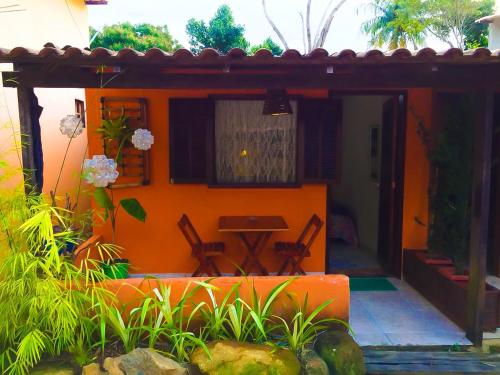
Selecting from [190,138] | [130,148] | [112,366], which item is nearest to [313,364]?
[112,366]

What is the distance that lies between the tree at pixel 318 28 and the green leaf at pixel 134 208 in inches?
617

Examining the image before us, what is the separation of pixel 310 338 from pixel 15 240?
7.89 feet

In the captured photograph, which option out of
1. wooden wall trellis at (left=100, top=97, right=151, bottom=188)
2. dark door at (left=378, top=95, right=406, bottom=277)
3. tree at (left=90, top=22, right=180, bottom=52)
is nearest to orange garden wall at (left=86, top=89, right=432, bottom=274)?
wooden wall trellis at (left=100, top=97, right=151, bottom=188)

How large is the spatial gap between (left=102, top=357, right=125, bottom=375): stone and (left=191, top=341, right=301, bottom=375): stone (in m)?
0.51

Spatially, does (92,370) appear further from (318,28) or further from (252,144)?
(318,28)

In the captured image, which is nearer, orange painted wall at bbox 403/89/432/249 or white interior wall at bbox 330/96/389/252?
orange painted wall at bbox 403/89/432/249

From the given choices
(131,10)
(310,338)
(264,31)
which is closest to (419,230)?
(310,338)

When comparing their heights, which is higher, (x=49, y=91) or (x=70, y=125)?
(x=49, y=91)

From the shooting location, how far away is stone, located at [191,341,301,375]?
3.00 metres

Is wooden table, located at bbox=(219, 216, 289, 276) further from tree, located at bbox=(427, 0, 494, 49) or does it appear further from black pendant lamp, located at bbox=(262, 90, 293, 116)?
tree, located at bbox=(427, 0, 494, 49)

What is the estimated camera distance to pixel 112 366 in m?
2.94

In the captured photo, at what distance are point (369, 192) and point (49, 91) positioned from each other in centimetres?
576

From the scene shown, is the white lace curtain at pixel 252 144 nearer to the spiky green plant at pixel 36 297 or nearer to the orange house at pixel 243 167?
the orange house at pixel 243 167

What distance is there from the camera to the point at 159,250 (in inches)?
226
